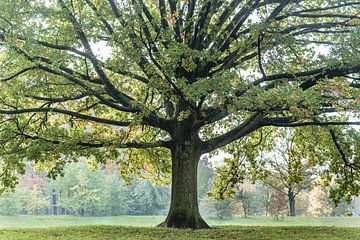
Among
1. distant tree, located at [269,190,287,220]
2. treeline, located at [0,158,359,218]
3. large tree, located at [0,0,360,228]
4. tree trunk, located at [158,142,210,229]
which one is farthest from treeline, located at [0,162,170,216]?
tree trunk, located at [158,142,210,229]

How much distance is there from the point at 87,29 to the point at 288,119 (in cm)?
635

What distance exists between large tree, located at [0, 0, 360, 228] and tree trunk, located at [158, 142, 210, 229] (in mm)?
32

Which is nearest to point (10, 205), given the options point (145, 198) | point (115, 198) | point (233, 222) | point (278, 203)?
point (115, 198)

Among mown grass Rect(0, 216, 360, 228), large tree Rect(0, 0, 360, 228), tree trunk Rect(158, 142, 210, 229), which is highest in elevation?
large tree Rect(0, 0, 360, 228)

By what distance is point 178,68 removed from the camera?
36.4 feet

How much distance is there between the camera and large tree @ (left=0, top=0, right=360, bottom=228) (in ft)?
32.6

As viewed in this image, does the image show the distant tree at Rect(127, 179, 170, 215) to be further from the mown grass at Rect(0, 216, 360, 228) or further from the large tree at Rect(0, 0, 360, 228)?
the large tree at Rect(0, 0, 360, 228)

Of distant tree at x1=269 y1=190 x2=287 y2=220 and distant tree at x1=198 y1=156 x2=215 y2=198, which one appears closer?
distant tree at x1=269 y1=190 x2=287 y2=220

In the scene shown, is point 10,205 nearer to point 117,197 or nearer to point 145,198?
point 117,197

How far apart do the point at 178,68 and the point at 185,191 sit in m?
4.29

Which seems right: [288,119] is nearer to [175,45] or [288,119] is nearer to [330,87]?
[330,87]

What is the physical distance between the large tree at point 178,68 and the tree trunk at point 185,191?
0.03 meters

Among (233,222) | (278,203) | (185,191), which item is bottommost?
(233,222)

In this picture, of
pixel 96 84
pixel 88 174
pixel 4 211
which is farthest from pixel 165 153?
pixel 4 211
